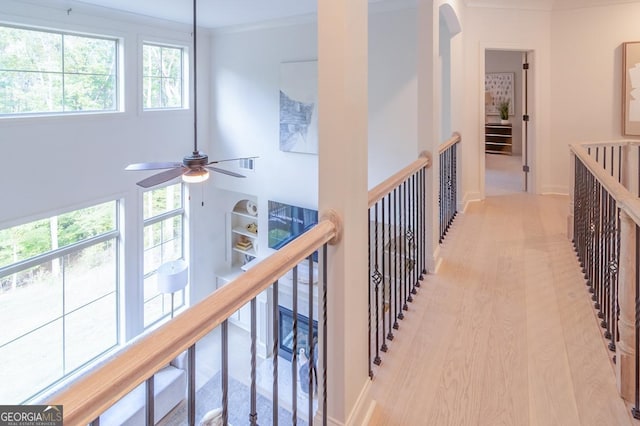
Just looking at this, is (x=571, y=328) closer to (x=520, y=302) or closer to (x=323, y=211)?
(x=520, y=302)

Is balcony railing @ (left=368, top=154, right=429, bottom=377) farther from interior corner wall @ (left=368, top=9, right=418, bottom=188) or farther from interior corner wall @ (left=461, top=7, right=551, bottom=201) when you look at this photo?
interior corner wall @ (left=368, top=9, right=418, bottom=188)

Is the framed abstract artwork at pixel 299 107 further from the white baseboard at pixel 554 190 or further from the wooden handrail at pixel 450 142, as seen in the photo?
the white baseboard at pixel 554 190

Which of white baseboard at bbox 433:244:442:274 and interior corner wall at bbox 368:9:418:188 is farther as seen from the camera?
interior corner wall at bbox 368:9:418:188

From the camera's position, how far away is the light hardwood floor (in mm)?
1848

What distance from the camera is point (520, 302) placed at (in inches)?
110

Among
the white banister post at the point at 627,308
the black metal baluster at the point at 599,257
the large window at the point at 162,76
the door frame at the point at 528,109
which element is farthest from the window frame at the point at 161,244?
the white banister post at the point at 627,308

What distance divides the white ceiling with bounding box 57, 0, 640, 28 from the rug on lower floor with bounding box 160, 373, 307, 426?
4898 mm

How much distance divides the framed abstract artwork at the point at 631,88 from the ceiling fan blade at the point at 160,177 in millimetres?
5285

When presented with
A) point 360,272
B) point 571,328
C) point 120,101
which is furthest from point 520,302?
point 120,101

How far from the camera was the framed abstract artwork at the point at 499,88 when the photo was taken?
9328mm

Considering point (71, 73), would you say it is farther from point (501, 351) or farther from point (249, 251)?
point (501, 351)

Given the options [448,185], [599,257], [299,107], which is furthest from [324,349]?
[299,107]

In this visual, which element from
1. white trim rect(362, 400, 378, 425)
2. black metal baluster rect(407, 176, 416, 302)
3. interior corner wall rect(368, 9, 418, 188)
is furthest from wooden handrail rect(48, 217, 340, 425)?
interior corner wall rect(368, 9, 418, 188)

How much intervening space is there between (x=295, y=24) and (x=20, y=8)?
3.58m
